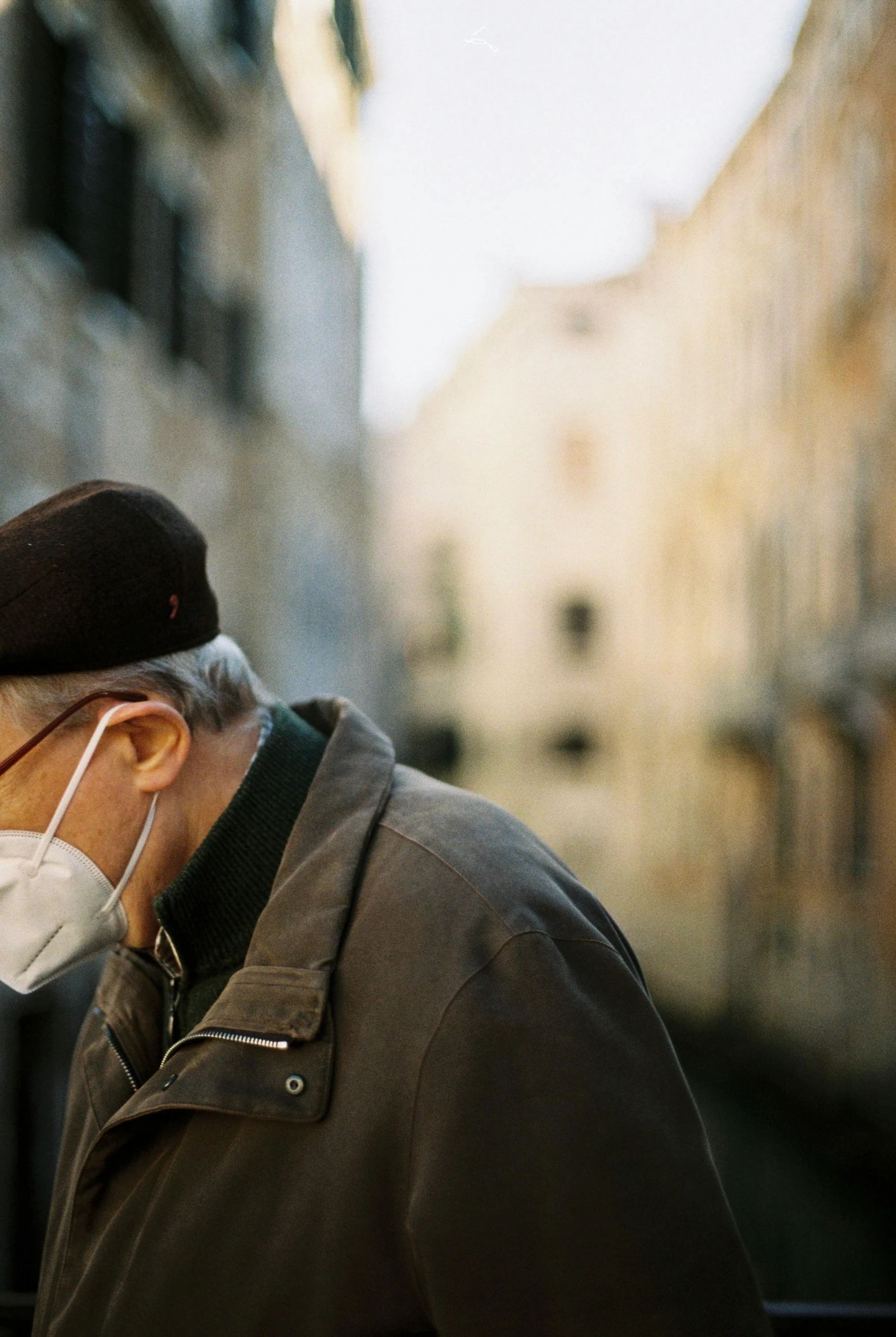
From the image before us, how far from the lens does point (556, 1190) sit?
1118mm

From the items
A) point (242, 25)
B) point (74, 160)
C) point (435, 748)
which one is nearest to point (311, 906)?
point (74, 160)

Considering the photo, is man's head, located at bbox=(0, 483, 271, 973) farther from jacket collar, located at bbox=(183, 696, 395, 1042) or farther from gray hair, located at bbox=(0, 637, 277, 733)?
jacket collar, located at bbox=(183, 696, 395, 1042)

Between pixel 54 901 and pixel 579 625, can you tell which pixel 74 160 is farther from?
pixel 579 625

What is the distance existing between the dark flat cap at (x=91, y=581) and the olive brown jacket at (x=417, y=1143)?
0.37m

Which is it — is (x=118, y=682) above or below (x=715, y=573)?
above

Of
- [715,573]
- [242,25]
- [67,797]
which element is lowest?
[715,573]

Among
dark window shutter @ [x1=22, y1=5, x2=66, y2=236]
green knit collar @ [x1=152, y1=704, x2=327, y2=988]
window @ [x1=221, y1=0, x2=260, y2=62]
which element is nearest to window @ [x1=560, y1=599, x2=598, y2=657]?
window @ [x1=221, y1=0, x2=260, y2=62]

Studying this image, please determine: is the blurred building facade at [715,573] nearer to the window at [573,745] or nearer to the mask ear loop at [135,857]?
the window at [573,745]

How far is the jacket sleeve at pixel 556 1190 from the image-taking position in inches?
43.6

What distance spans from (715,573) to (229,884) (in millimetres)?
15941

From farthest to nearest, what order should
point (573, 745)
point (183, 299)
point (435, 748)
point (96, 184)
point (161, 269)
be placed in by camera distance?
point (435, 748) < point (573, 745) < point (183, 299) < point (161, 269) < point (96, 184)

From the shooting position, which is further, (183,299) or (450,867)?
(183,299)

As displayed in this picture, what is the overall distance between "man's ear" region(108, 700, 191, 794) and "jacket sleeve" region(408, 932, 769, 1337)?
49 cm

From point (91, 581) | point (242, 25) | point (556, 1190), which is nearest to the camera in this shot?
point (556, 1190)
